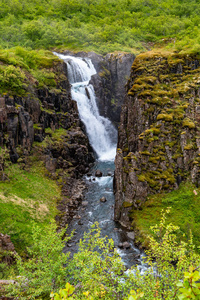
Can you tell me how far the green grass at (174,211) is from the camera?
83.9ft

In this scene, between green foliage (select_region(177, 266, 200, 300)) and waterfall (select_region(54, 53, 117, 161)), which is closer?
green foliage (select_region(177, 266, 200, 300))

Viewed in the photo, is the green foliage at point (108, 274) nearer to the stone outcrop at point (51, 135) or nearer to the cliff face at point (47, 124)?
the stone outcrop at point (51, 135)

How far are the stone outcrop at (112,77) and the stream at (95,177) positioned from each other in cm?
376

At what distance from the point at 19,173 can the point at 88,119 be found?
2908 centimetres

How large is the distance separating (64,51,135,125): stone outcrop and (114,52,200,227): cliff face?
83.9ft

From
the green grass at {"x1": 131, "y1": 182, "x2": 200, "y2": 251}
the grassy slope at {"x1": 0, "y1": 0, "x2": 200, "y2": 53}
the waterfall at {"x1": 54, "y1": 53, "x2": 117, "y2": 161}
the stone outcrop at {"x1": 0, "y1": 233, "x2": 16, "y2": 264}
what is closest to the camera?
the stone outcrop at {"x1": 0, "y1": 233, "x2": 16, "y2": 264}

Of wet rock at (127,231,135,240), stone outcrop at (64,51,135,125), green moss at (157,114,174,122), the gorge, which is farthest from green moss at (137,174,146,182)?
stone outcrop at (64,51,135,125)

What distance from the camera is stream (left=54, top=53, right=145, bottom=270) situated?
26.7 m

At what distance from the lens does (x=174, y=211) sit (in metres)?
27.5

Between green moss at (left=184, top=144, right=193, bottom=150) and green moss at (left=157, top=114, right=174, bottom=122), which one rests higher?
green moss at (left=157, top=114, right=174, bottom=122)

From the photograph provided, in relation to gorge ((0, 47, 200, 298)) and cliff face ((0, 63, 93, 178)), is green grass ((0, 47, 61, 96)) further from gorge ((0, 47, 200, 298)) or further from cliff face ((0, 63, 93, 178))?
cliff face ((0, 63, 93, 178))

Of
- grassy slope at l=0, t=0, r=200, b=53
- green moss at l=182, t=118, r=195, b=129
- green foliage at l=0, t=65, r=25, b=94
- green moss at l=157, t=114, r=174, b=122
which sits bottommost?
green moss at l=182, t=118, r=195, b=129

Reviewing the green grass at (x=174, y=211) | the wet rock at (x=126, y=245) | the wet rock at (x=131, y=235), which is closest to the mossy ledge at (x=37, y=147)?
the wet rock at (x=131, y=235)

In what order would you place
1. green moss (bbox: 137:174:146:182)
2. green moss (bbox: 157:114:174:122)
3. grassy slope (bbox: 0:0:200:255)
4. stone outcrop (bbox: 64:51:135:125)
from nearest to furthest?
1. green moss (bbox: 137:174:146:182)
2. grassy slope (bbox: 0:0:200:255)
3. green moss (bbox: 157:114:174:122)
4. stone outcrop (bbox: 64:51:135:125)
